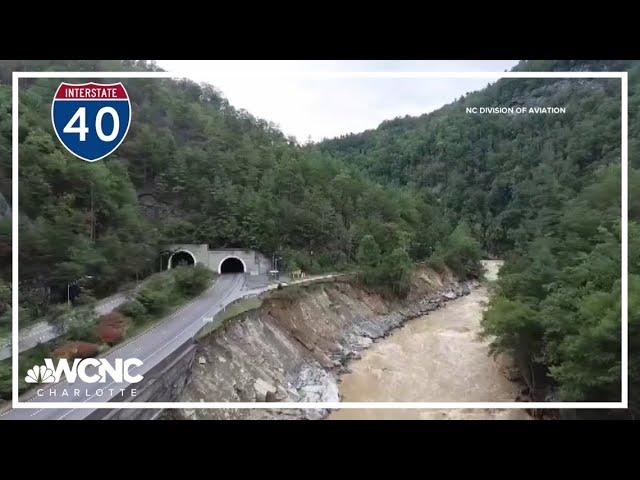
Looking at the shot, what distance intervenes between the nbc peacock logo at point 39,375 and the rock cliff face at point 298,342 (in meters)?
0.75

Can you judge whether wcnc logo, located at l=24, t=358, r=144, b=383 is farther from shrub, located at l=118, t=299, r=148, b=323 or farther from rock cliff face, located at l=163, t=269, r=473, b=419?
shrub, located at l=118, t=299, r=148, b=323

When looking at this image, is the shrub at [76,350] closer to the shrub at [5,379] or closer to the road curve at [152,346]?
the road curve at [152,346]

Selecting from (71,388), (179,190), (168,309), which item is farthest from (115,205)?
(71,388)

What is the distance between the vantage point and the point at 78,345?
301 centimetres

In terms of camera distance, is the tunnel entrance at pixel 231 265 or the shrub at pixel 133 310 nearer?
the shrub at pixel 133 310

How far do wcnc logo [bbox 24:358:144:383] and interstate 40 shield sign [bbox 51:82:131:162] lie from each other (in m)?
1.37

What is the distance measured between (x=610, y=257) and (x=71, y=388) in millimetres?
3782

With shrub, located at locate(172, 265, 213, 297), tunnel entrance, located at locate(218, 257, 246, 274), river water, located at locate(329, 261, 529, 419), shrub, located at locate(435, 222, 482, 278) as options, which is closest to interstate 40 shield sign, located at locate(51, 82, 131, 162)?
shrub, located at locate(172, 265, 213, 297)

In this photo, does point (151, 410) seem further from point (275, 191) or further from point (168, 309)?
point (275, 191)

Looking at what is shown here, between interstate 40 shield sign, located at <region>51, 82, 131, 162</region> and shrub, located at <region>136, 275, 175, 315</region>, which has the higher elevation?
interstate 40 shield sign, located at <region>51, 82, 131, 162</region>

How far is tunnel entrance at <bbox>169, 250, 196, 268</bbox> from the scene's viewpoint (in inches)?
157

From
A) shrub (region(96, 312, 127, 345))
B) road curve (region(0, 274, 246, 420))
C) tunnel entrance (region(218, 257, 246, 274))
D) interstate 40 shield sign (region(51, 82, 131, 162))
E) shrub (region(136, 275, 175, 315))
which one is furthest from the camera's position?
tunnel entrance (region(218, 257, 246, 274))

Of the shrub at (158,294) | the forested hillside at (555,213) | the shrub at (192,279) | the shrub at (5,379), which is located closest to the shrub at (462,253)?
the forested hillside at (555,213)

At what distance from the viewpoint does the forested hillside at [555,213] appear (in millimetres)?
2990
